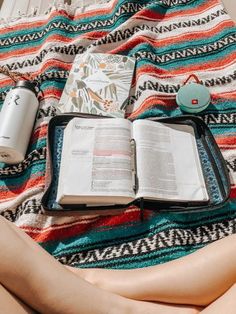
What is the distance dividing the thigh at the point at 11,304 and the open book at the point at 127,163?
284 millimetres

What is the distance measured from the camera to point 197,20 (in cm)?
137

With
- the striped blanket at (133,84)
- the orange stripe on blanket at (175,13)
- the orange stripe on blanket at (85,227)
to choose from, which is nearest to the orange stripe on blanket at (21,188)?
the striped blanket at (133,84)

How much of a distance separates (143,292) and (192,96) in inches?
24.2

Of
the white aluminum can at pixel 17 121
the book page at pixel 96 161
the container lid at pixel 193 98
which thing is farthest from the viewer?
the container lid at pixel 193 98

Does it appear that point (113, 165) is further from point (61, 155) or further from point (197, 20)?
point (197, 20)

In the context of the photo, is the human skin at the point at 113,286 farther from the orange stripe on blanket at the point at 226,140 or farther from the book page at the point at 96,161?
the orange stripe on blanket at the point at 226,140

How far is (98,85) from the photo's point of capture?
3.87ft

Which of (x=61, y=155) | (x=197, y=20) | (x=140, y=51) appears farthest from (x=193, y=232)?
(x=197, y=20)

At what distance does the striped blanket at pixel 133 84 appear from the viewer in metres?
0.87

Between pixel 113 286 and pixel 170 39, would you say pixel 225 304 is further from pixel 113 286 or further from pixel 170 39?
pixel 170 39

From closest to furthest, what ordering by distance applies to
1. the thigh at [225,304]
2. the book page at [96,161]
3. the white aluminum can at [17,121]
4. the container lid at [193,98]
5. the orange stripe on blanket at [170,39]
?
the thigh at [225,304] → the book page at [96,161] → the white aluminum can at [17,121] → the container lid at [193,98] → the orange stripe on blanket at [170,39]

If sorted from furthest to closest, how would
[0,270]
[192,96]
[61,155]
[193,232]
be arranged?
[192,96]
[61,155]
[193,232]
[0,270]

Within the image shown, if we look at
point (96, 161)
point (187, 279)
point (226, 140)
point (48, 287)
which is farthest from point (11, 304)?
point (226, 140)

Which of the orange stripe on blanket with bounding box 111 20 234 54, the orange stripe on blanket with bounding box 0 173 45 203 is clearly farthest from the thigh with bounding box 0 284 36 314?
the orange stripe on blanket with bounding box 111 20 234 54
